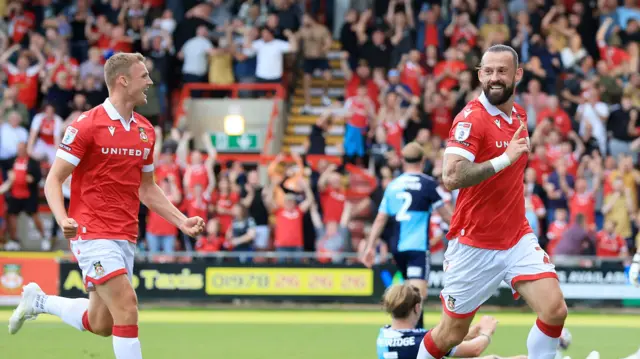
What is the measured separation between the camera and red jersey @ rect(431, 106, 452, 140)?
2047 centimetres

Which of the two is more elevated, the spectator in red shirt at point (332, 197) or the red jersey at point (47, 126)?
the red jersey at point (47, 126)

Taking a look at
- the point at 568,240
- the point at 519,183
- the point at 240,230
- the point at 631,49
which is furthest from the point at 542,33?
the point at 519,183

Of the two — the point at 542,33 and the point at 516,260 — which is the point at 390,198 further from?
the point at 542,33

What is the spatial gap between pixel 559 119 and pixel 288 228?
576 cm

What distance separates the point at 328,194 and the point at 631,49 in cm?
738

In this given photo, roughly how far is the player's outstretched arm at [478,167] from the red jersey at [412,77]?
13748mm

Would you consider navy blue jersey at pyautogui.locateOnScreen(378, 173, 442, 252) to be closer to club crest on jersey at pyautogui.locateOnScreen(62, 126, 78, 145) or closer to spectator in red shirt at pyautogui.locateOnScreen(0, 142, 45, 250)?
club crest on jersey at pyautogui.locateOnScreen(62, 126, 78, 145)

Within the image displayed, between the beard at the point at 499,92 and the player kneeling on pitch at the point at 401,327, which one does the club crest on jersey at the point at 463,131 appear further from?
the player kneeling on pitch at the point at 401,327

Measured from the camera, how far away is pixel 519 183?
7.93 metres

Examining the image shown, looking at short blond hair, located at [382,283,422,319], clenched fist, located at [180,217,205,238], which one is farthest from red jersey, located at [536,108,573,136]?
clenched fist, located at [180,217,205,238]

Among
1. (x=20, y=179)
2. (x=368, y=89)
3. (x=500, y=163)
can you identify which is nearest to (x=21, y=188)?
(x=20, y=179)

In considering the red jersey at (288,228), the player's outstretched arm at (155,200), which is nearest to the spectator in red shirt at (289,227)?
the red jersey at (288,228)

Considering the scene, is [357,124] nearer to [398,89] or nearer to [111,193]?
[398,89]

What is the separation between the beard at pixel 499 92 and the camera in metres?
7.71
